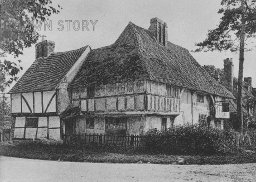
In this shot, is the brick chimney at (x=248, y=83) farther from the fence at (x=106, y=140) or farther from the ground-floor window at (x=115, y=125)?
the fence at (x=106, y=140)

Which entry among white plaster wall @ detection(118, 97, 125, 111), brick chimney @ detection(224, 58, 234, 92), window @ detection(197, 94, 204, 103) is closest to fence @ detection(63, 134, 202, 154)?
white plaster wall @ detection(118, 97, 125, 111)

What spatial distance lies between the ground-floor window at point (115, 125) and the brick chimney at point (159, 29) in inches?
401

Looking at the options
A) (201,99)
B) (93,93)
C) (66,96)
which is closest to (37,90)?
(66,96)

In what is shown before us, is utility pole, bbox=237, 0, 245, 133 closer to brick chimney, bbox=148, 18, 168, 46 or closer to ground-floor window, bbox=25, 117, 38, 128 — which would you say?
brick chimney, bbox=148, 18, 168, 46

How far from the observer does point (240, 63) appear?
24.4 meters

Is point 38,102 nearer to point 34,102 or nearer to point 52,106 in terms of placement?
point 34,102

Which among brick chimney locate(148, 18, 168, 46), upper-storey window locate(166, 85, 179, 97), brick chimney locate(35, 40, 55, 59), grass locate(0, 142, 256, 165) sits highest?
brick chimney locate(148, 18, 168, 46)

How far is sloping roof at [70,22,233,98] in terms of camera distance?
2494 cm

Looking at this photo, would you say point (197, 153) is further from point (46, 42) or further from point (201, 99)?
point (46, 42)

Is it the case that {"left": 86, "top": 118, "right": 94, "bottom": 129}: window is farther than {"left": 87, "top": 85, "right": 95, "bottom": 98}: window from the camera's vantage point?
Yes

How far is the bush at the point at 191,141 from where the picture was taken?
1784 centimetres

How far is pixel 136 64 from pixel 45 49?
41.0 ft

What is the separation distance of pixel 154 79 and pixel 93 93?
17.9 feet

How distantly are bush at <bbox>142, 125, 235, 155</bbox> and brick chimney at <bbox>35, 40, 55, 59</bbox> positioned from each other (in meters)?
17.7
